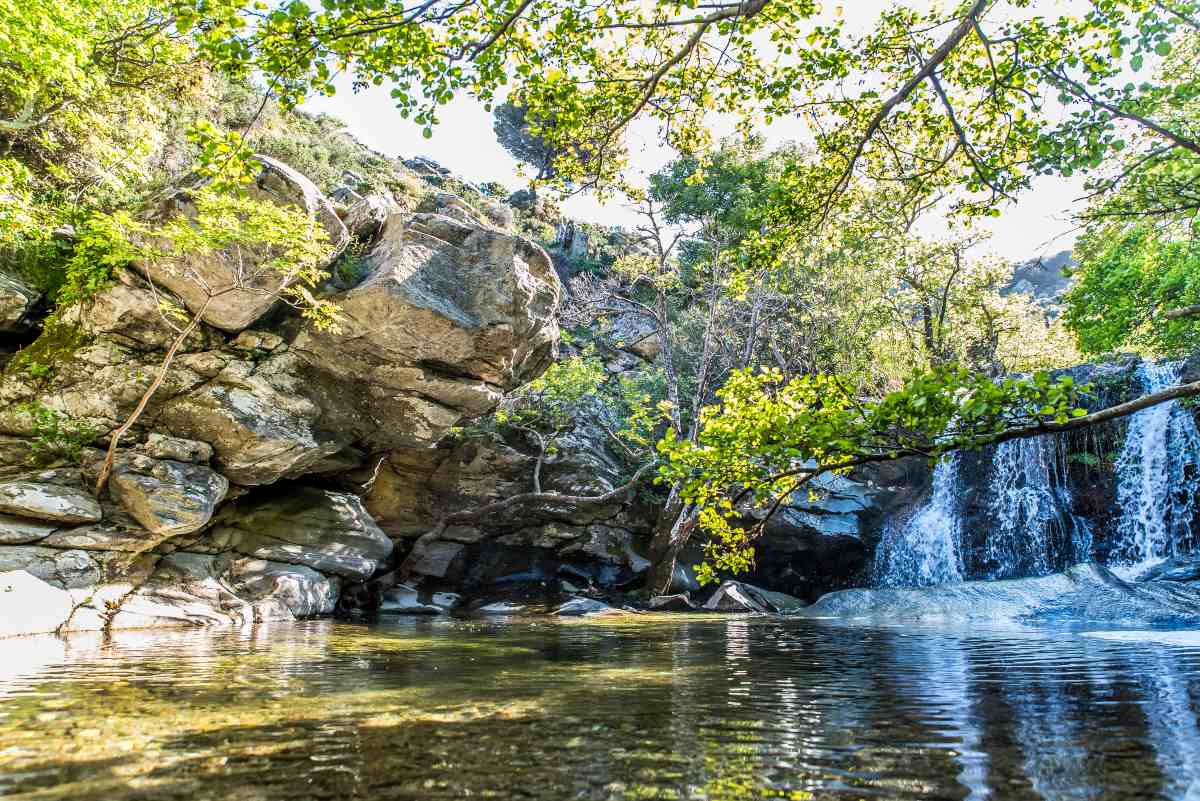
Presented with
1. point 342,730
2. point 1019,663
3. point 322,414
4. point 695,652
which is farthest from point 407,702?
point 322,414

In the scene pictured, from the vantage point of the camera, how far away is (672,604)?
20.2m

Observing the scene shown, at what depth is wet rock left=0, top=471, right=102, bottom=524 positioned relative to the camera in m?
13.1

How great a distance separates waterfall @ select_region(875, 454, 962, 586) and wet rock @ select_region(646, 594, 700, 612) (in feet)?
26.0

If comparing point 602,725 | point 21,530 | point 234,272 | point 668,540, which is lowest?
point 602,725

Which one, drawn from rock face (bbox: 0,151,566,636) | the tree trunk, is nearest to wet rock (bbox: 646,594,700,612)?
the tree trunk

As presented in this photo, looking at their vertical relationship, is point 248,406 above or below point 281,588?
above

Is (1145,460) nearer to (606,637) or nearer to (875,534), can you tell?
(875,534)

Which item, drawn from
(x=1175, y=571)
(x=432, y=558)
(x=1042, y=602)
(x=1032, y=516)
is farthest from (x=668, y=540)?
(x=1175, y=571)

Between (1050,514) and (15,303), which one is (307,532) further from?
(1050,514)

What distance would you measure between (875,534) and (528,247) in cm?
1638

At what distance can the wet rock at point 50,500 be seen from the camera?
13125mm

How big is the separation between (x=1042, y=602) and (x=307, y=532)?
18664 millimetres

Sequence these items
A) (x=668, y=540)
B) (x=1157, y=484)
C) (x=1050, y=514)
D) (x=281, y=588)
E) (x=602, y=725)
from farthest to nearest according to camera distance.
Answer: (x=668, y=540) → (x=1050, y=514) → (x=1157, y=484) → (x=281, y=588) → (x=602, y=725)

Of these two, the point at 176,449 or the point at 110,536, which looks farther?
the point at 176,449
